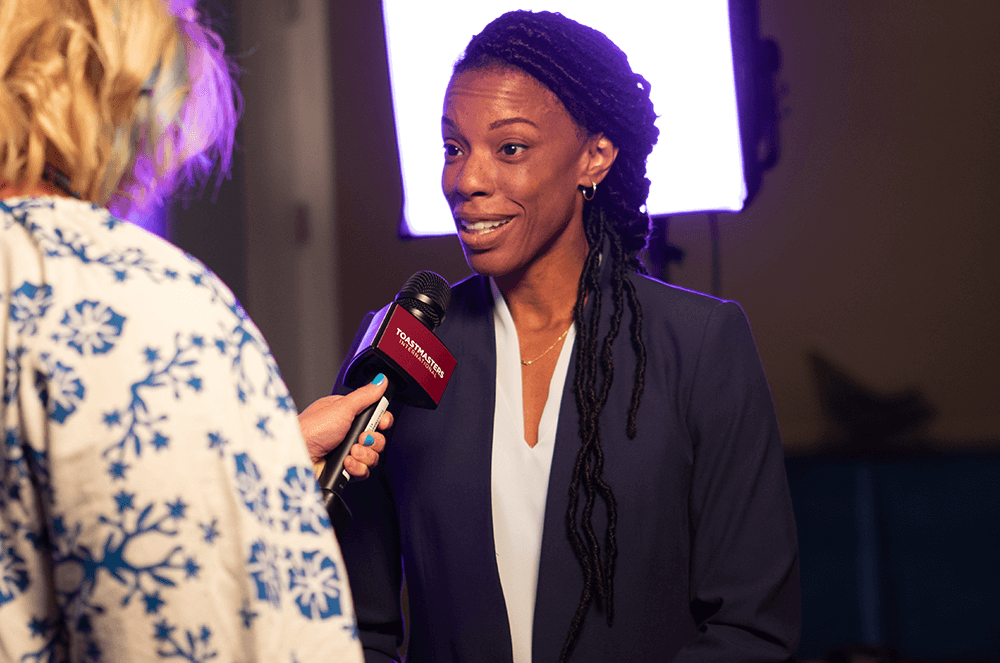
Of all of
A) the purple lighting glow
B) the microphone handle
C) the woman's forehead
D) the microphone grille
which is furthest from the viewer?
the purple lighting glow

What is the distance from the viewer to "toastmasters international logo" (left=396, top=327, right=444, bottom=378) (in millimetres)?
910

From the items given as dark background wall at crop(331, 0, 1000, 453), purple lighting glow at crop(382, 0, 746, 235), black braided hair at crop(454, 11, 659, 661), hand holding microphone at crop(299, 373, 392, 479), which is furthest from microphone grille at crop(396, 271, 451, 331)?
dark background wall at crop(331, 0, 1000, 453)

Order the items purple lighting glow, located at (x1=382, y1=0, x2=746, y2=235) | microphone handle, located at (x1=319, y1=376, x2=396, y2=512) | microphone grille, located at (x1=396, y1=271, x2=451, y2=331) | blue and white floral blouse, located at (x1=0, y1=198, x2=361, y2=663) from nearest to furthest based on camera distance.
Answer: blue and white floral blouse, located at (x1=0, y1=198, x2=361, y2=663), microphone handle, located at (x1=319, y1=376, x2=396, y2=512), microphone grille, located at (x1=396, y1=271, x2=451, y2=331), purple lighting glow, located at (x1=382, y1=0, x2=746, y2=235)

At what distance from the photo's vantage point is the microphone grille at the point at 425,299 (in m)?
0.96

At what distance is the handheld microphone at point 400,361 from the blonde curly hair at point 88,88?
0.35 meters

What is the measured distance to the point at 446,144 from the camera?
44.2 inches

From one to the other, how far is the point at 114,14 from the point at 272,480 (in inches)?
13.7

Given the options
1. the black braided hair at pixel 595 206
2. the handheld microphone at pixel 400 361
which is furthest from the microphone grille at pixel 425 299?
the black braided hair at pixel 595 206

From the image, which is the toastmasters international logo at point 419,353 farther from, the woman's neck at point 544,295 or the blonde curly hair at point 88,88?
the blonde curly hair at point 88,88

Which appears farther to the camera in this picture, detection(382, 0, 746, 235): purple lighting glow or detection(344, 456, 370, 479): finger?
detection(382, 0, 746, 235): purple lighting glow

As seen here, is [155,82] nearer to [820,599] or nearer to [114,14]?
[114,14]

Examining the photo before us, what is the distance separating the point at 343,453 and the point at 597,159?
0.58 meters

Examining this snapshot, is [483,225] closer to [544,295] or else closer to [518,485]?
[544,295]

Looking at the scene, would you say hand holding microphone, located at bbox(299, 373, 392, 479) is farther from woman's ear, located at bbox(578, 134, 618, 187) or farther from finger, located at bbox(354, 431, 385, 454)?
woman's ear, located at bbox(578, 134, 618, 187)
